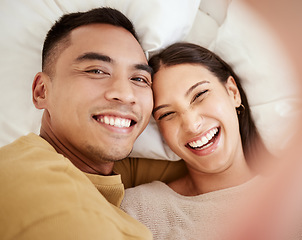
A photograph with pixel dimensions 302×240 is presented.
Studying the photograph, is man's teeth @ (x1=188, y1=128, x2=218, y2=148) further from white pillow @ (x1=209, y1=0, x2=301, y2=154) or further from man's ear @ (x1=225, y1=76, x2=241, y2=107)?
white pillow @ (x1=209, y1=0, x2=301, y2=154)

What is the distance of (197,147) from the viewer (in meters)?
1.28

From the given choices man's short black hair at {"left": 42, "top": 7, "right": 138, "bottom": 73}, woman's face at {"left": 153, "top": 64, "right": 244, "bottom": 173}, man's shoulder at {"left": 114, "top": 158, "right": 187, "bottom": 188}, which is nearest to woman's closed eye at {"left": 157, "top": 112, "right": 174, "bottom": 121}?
woman's face at {"left": 153, "top": 64, "right": 244, "bottom": 173}

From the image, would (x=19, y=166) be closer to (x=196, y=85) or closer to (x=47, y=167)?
(x=47, y=167)

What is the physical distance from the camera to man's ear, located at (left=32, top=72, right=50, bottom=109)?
3.69ft

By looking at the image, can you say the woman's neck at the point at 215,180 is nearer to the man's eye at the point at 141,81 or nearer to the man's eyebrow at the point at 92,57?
the man's eye at the point at 141,81

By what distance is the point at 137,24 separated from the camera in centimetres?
135

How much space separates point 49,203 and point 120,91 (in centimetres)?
49

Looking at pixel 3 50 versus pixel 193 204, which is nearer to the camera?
pixel 193 204

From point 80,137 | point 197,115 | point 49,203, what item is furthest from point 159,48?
point 49,203

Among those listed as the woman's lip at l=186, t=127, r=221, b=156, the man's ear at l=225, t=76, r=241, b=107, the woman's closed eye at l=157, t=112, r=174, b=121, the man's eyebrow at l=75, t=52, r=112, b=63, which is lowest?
the woman's lip at l=186, t=127, r=221, b=156

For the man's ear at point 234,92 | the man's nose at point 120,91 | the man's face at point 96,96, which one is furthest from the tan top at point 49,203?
the man's ear at point 234,92

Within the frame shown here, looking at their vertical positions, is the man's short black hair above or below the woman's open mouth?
above

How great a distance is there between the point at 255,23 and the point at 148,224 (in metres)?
1.03

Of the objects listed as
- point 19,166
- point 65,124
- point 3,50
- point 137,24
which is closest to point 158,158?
point 65,124
